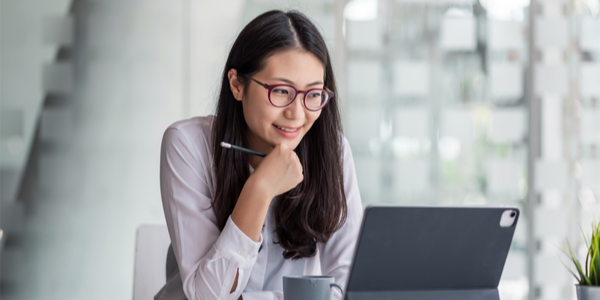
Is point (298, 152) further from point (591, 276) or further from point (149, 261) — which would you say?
point (591, 276)

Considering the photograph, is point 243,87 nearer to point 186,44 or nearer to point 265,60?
point 265,60

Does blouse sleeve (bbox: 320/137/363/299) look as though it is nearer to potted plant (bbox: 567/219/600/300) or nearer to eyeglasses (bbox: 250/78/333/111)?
eyeglasses (bbox: 250/78/333/111)

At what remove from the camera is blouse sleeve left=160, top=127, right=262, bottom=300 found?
113 centimetres

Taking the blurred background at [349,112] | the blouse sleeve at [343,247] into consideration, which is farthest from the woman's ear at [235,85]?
the blurred background at [349,112]

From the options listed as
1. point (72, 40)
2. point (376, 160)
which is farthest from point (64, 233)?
point (376, 160)

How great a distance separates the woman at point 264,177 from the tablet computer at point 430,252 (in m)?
0.43

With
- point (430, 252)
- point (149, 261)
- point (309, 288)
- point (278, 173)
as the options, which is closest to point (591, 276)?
point (430, 252)

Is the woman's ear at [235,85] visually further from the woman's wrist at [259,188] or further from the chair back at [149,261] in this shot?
the chair back at [149,261]

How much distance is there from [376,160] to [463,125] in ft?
1.73

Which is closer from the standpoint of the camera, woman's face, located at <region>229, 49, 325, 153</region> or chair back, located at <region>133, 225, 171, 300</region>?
woman's face, located at <region>229, 49, 325, 153</region>

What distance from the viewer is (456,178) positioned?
2859 millimetres

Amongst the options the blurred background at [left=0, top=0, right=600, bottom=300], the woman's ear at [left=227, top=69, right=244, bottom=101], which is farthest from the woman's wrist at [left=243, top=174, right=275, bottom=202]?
the blurred background at [left=0, top=0, right=600, bottom=300]

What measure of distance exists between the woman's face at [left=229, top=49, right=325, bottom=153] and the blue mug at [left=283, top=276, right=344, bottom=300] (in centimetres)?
45

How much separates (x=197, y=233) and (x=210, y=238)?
0.11ft
